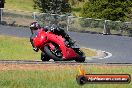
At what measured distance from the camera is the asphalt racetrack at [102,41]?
97.1 ft

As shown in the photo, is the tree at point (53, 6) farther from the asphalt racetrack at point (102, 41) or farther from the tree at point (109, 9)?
the asphalt racetrack at point (102, 41)

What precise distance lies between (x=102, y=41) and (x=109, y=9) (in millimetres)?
16472

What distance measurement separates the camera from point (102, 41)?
113ft

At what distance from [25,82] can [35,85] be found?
404 millimetres

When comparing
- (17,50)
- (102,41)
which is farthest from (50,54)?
Result: (102,41)

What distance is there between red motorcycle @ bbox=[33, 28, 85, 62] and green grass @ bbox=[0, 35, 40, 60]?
7603mm

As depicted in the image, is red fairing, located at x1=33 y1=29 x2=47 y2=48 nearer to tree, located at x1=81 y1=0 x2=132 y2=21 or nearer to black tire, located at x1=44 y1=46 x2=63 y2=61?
black tire, located at x1=44 y1=46 x2=63 y2=61

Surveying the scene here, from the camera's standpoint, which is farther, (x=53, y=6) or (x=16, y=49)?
(x=53, y=6)

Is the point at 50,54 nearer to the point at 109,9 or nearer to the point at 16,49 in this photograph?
the point at 16,49

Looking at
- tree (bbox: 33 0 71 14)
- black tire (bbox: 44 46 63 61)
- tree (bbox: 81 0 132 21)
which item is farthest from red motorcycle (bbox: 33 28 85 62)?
tree (bbox: 33 0 71 14)

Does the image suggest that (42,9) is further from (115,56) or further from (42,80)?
(42,80)

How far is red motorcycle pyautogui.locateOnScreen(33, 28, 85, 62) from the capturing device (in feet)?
49.7

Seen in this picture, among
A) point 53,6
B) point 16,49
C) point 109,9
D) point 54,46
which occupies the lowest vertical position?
point 53,6

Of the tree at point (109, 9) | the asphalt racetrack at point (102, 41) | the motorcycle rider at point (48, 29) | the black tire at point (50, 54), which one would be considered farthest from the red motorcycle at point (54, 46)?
the tree at point (109, 9)
